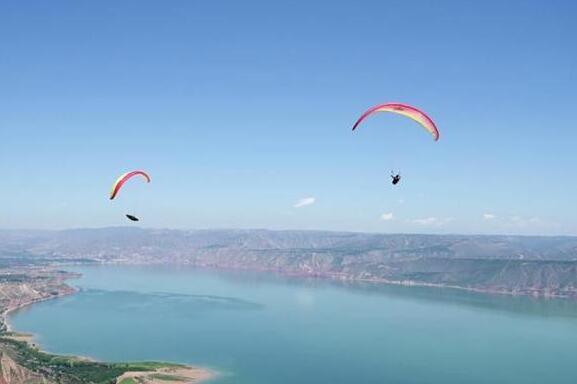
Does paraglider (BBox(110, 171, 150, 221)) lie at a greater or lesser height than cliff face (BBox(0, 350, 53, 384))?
greater

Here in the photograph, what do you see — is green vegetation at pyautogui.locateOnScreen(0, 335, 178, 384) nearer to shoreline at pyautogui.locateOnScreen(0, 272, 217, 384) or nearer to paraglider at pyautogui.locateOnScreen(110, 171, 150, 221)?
shoreline at pyautogui.locateOnScreen(0, 272, 217, 384)

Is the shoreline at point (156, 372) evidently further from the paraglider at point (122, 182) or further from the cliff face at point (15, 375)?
the paraglider at point (122, 182)

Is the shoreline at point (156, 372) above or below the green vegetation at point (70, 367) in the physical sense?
below

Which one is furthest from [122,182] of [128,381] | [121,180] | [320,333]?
[320,333]

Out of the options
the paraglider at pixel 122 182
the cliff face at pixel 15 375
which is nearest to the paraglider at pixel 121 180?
the paraglider at pixel 122 182

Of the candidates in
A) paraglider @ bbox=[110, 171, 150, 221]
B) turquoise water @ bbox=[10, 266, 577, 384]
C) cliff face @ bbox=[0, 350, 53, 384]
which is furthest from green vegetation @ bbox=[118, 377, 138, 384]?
paraglider @ bbox=[110, 171, 150, 221]

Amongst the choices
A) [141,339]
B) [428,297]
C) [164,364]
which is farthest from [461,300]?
[164,364]

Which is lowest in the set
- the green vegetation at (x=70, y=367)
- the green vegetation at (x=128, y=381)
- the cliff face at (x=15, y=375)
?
the green vegetation at (x=128, y=381)

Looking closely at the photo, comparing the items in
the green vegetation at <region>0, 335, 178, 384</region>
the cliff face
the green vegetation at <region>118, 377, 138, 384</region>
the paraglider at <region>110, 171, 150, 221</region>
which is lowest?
the green vegetation at <region>118, 377, 138, 384</region>
